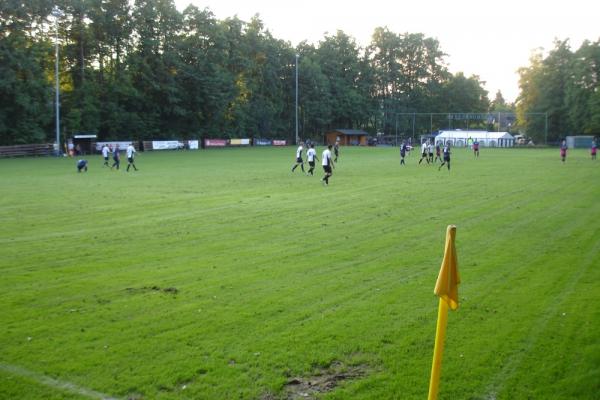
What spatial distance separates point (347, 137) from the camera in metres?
96.9

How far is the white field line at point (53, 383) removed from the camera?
5.36 metres

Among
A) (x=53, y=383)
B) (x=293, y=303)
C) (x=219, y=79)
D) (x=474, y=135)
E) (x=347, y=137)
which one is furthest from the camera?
(x=347, y=137)

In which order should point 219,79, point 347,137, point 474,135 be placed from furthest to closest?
point 347,137 → point 474,135 → point 219,79

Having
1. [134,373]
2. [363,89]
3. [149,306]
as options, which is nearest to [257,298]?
[149,306]

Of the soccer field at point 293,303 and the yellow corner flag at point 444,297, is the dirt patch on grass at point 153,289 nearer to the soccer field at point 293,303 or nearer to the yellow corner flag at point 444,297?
the soccer field at point 293,303

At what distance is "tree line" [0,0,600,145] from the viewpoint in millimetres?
58281

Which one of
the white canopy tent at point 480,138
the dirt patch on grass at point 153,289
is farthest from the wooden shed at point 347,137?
the dirt patch on grass at point 153,289

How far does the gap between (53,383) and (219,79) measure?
73.5m

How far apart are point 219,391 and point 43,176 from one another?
95.5ft

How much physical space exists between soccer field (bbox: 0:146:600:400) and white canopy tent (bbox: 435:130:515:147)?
245 feet

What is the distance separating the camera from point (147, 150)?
67.3m

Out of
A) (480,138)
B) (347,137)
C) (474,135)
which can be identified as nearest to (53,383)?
(480,138)

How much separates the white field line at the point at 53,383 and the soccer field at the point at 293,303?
23 millimetres

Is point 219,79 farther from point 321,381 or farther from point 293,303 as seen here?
point 321,381
